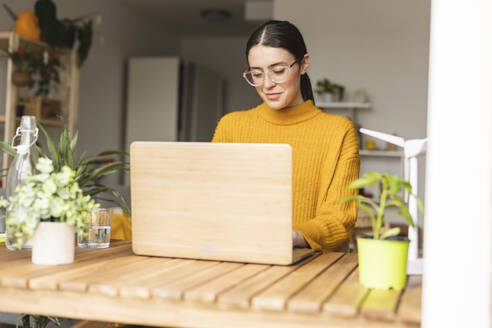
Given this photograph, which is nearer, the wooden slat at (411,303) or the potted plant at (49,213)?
the wooden slat at (411,303)

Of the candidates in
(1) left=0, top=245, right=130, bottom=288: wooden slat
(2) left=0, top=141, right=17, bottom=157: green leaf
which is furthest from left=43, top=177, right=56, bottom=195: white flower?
(2) left=0, top=141, right=17, bottom=157: green leaf

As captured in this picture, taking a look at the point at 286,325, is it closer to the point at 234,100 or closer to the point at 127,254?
the point at 127,254

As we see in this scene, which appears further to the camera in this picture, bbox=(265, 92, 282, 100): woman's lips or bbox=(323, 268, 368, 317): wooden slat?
bbox=(265, 92, 282, 100): woman's lips

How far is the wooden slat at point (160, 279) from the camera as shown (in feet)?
3.00

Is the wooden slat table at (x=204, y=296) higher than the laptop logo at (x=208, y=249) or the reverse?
the reverse

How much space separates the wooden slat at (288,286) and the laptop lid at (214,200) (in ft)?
0.20

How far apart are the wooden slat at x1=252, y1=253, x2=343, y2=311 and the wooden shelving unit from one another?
3025 mm

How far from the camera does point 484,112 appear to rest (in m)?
0.73

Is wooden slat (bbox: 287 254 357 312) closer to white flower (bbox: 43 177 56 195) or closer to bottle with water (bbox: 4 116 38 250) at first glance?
white flower (bbox: 43 177 56 195)

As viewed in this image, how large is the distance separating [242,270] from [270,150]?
243 millimetres

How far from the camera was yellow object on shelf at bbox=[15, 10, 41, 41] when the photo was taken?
12.7ft

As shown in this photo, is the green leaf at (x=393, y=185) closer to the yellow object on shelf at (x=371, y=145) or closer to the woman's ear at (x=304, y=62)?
the woman's ear at (x=304, y=62)

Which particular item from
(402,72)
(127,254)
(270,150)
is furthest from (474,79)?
(402,72)

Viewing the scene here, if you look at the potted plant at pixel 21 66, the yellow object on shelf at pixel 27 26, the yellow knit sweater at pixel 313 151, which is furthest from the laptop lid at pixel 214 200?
the yellow object on shelf at pixel 27 26
